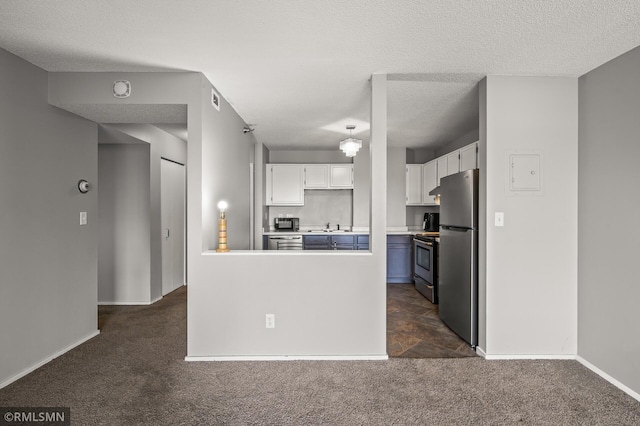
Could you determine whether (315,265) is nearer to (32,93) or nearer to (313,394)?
(313,394)

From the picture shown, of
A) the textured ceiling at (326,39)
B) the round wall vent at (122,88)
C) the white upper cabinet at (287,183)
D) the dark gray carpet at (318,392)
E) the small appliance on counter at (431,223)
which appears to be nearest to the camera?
the textured ceiling at (326,39)

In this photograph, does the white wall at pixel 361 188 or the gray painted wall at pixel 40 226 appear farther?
the white wall at pixel 361 188

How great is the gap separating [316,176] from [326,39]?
3800 mm

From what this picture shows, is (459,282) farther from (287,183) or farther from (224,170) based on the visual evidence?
(287,183)

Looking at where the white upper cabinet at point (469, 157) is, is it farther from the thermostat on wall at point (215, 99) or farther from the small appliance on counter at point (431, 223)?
the thermostat on wall at point (215, 99)

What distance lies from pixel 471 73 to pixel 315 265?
206 centimetres

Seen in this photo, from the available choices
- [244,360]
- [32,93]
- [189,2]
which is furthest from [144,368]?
[189,2]

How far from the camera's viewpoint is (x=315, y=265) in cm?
278

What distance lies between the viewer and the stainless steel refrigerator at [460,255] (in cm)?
298

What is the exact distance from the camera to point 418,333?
3.41 metres

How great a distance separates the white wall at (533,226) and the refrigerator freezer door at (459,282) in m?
0.22

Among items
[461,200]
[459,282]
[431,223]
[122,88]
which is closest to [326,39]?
[122,88]

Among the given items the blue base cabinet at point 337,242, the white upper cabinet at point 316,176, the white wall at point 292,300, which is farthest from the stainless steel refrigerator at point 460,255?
the white upper cabinet at point 316,176

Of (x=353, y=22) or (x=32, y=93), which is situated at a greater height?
(x=353, y=22)
